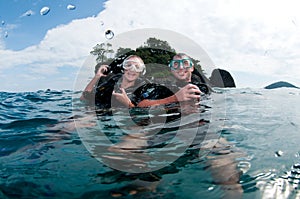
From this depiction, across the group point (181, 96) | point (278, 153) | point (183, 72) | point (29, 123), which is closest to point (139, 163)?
point (278, 153)

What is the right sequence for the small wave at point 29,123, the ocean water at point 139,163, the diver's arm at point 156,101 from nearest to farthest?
the ocean water at point 139,163, the small wave at point 29,123, the diver's arm at point 156,101

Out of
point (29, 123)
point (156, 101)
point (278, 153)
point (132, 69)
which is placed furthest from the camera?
point (132, 69)

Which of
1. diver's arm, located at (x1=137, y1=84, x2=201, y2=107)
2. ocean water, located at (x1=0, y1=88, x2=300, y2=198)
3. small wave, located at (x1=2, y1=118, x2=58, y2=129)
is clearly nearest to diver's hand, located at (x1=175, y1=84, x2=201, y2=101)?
diver's arm, located at (x1=137, y1=84, x2=201, y2=107)

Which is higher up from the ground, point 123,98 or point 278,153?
point 123,98

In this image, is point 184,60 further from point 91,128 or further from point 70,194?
point 70,194

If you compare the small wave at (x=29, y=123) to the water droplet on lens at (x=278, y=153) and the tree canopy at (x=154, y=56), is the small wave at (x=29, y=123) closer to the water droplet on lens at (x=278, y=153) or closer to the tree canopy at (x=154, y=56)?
the tree canopy at (x=154, y=56)

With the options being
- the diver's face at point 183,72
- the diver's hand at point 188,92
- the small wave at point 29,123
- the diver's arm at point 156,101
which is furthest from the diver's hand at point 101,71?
the diver's hand at point 188,92

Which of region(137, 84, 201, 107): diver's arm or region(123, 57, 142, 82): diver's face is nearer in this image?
region(137, 84, 201, 107): diver's arm

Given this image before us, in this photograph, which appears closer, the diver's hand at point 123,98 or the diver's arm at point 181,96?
the diver's arm at point 181,96

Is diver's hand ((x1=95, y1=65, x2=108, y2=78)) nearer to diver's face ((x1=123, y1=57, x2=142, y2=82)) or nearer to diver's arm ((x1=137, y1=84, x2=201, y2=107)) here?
diver's face ((x1=123, y1=57, x2=142, y2=82))

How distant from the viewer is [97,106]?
6.03 m

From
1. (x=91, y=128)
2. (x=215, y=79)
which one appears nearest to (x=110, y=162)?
(x=91, y=128)

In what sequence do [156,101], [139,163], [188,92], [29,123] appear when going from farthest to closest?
[156,101], [29,123], [188,92], [139,163]

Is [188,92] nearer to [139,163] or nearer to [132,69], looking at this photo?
[132,69]
